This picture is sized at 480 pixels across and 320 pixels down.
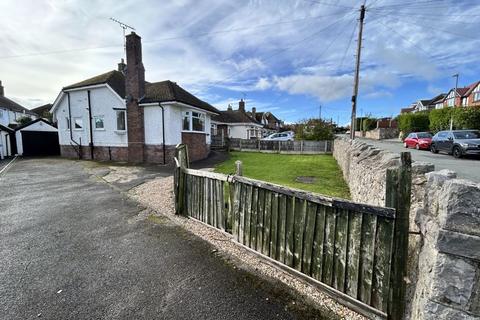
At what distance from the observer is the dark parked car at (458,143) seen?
14070 mm

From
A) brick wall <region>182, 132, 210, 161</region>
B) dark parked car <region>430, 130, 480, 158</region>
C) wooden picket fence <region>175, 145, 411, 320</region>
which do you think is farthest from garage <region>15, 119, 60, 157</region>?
dark parked car <region>430, 130, 480, 158</region>

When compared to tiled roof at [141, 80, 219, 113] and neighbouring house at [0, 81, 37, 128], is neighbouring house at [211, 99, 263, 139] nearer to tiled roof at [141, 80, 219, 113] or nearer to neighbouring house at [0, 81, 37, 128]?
tiled roof at [141, 80, 219, 113]

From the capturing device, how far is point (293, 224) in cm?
353

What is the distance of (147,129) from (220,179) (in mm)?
13096

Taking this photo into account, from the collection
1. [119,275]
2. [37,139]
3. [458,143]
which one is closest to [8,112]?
[37,139]

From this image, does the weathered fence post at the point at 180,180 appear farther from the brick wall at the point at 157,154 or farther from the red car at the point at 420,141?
the red car at the point at 420,141

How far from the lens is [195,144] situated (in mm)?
17891

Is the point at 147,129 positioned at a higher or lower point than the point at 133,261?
higher

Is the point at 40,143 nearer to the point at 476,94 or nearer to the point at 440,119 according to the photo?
the point at 440,119

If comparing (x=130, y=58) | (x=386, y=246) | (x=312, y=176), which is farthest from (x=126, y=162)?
(x=386, y=246)

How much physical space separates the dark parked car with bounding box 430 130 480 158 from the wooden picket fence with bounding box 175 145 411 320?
54.2 feet

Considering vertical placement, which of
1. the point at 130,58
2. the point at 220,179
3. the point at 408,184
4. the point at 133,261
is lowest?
the point at 133,261

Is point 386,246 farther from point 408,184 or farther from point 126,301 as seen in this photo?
point 126,301

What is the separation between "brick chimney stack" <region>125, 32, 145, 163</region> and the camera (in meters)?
15.9
